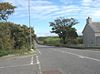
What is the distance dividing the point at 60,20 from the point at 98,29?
36.9 meters

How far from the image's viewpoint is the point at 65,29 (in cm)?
12181

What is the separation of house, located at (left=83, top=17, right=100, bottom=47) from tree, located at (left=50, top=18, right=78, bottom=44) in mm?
21938

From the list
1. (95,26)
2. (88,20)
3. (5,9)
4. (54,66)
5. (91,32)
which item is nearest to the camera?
(54,66)

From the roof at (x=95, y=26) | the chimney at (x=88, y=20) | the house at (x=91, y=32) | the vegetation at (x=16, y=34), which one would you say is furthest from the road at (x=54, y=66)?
the chimney at (x=88, y=20)

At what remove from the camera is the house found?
292ft

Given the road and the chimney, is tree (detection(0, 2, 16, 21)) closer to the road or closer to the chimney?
the road

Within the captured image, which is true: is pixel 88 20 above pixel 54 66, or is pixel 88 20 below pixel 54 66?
above

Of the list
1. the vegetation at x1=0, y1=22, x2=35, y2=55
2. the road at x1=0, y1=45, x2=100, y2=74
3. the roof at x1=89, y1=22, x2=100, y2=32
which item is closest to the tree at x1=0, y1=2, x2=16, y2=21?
the vegetation at x1=0, y1=22, x2=35, y2=55

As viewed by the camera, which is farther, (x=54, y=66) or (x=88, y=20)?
(x=88, y=20)

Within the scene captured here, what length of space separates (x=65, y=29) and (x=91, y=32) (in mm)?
29760

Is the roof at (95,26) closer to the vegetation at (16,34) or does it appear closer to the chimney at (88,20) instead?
the chimney at (88,20)

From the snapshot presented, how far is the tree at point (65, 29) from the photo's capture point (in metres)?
122

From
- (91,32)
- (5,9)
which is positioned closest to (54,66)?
(5,9)

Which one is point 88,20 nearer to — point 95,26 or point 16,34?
point 95,26
